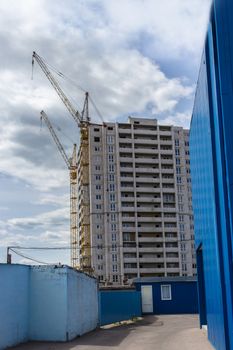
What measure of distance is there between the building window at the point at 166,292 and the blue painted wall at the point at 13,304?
24.4 m

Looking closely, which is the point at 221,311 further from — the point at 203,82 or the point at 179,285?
the point at 179,285

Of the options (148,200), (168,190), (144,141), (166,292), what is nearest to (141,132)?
(144,141)

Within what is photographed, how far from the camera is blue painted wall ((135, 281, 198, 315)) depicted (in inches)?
1698

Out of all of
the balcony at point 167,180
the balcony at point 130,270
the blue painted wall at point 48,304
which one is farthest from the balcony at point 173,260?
the blue painted wall at point 48,304

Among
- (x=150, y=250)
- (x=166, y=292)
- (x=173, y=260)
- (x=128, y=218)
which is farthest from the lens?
(x=128, y=218)

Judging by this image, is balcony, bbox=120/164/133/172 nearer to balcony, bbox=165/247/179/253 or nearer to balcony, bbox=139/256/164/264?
balcony, bbox=165/247/179/253

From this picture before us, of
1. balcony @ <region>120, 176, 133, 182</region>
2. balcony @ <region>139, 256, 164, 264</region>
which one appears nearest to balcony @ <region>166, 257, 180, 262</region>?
balcony @ <region>139, 256, 164, 264</region>

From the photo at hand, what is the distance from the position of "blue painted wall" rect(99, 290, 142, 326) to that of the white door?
4.56 meters

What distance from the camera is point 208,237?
1543cm

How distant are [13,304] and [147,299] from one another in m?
25.0

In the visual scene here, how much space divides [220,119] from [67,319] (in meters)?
12.9

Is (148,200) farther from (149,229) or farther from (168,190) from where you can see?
(149,229)

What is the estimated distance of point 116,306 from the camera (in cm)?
3488

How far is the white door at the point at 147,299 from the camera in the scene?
4281 centimetres
